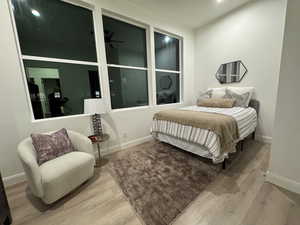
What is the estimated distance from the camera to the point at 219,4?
2.88 metres

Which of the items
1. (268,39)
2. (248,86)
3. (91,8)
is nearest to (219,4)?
(268,39)

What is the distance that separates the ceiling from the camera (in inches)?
109

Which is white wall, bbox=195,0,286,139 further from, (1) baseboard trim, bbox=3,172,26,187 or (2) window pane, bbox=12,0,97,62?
(1) baseboard trim, bbox=3,172,26,187

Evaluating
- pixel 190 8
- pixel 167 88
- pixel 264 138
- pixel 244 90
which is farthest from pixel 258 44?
pixel 167 88

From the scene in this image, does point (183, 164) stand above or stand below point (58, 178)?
below

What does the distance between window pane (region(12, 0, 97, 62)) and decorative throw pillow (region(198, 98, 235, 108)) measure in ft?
8.72

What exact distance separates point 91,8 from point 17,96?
1890mm

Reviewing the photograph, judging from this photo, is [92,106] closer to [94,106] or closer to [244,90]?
[94,106]

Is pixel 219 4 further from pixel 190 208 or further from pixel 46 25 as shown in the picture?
pixel 190 208

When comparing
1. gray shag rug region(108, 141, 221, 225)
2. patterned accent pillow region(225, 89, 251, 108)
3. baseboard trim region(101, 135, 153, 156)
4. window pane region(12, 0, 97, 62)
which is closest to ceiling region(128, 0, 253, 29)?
window pane region(12, 0, 97, 62)

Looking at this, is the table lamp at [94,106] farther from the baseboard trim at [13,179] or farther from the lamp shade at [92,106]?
the baseboard trim at [13,179]

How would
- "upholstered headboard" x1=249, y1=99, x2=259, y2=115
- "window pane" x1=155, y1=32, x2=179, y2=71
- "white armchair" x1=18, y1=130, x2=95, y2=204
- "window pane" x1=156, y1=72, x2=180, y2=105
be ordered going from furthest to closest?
"window pane" x1=156, y1=72, x2=180, y2=105 → "window pane" x1=155, y1=32, x2=179, y2=71 → "upholstered headboard" x1=249, y1=99, x2=259, y2=115 → "white armchair" x1=18, y1=130, x2=95, y2=204

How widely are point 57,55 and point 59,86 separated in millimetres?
500

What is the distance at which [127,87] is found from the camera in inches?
123
